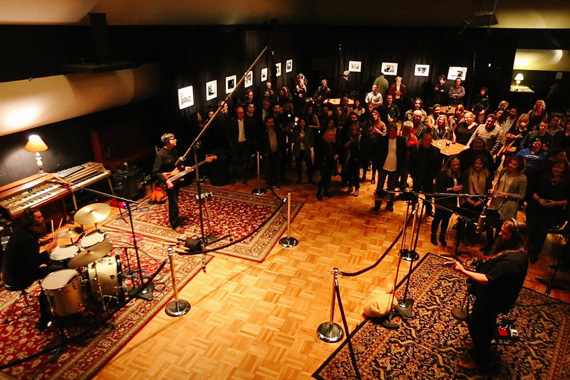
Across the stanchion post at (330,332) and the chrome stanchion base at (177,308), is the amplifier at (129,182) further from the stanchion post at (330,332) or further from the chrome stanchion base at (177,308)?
the stanchion post at (330,332)

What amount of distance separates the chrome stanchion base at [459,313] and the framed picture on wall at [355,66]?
1152cm

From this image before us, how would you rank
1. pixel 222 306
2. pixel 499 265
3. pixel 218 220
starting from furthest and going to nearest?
1. pixel 218 220
2. pixel 222 306
3. pixel 499 265

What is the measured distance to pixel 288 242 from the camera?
20.8 ft

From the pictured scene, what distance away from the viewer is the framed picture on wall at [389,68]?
14039mm

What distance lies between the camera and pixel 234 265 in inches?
230

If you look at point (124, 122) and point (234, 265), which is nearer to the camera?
point (234, 265)

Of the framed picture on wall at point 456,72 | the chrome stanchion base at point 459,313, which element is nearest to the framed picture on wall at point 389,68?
the framed picture on wall at point 456,72

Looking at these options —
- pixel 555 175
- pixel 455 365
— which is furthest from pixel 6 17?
pixel 555 175

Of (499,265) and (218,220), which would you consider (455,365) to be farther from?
(218,220)

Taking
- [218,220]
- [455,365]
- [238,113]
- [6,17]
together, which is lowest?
[455,365]

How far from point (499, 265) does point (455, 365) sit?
1304mm

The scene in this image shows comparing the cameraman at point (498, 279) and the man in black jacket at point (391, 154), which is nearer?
the cameraman at point (498, 279)

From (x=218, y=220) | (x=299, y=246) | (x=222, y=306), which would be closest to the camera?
(x=222, y=306)

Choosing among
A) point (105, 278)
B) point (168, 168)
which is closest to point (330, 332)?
point (105, 278)
